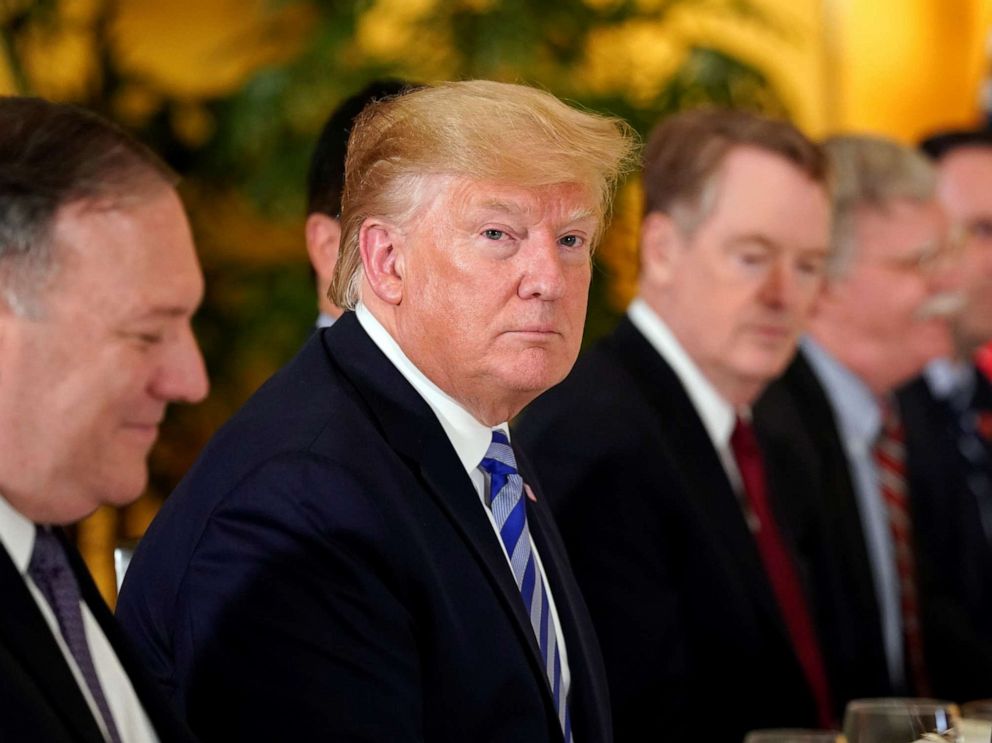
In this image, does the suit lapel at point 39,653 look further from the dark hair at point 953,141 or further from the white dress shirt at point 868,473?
the dark hair at point 953,141

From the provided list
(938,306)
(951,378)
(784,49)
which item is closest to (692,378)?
(938,306)

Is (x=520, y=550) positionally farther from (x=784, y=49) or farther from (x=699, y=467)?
(x=784, y=49)

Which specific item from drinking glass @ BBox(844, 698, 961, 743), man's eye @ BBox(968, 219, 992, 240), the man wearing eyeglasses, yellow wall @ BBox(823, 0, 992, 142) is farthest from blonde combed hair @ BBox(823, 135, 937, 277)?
yellow wall @ BBox(823, 0, 992, 142)

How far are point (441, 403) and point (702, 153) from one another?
140 cm

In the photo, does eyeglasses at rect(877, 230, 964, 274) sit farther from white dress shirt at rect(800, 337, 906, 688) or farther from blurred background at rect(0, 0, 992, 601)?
blurred background at rect(0, 0, 992, 601)

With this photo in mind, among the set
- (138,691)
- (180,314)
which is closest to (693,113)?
(180,314)

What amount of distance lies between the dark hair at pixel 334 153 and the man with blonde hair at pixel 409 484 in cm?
53

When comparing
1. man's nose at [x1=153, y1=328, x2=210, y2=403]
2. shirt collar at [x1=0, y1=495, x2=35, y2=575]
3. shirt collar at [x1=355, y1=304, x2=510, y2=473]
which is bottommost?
shirt collar at [x1=0, y1=495, x2=35, y2=575]

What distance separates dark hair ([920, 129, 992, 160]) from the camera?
16.4ft

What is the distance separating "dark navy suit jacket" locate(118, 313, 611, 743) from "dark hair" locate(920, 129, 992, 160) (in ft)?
12.0

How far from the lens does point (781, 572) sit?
2.82m

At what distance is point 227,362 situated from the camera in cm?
472

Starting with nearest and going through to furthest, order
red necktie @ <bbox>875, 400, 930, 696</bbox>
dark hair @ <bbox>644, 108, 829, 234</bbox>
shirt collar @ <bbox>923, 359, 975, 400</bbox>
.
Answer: dark hair @ <bbox>644, 108, 829, 234</bbox>
red necktie @ <bbox>875, 400, 930, 696</bbox>
shirt collar @ <bbox>923, 359, 975, 400</bbox>

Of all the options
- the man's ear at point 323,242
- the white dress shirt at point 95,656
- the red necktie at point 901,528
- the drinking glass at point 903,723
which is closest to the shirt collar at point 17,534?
the white dress shirt at point 95,656
